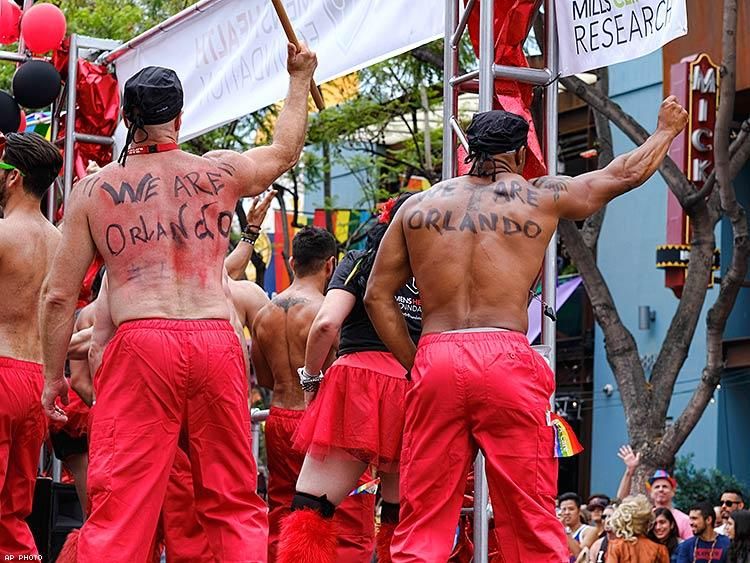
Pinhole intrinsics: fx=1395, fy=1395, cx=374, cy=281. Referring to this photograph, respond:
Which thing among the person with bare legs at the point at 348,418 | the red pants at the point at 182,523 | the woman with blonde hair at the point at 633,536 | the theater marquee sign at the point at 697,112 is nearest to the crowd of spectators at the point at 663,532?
the woman with blonde hair at the point at 633,536

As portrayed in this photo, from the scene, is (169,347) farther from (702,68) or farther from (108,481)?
(702,68)

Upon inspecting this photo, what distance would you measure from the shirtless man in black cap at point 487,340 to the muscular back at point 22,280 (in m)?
1.95

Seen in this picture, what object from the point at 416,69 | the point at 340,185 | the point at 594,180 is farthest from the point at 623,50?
the point at 340,185

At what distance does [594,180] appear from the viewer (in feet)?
19.1

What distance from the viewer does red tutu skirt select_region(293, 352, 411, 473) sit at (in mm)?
6941

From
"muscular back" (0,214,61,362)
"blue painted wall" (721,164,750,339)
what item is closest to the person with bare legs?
"muscular back" (0,214,61,362)

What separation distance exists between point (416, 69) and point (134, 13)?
13.2ft

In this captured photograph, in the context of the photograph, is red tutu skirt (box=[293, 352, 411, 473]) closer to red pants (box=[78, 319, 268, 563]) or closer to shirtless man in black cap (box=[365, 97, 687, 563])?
shirtless man in black cap (box=[365, 97, 687, 563])

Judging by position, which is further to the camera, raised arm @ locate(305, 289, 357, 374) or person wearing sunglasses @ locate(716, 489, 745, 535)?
person wearing sunglasses @ locate(716, 489, 745, 535)

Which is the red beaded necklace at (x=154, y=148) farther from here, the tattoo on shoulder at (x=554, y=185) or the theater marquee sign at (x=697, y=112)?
the theater marquee sign at (x=697, y=112)

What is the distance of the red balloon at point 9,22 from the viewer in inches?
417

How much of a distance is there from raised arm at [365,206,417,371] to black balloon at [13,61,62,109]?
4950mm

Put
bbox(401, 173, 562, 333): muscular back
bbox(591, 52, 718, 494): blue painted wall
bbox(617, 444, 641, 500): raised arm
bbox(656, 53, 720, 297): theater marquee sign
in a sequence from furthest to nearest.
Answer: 1. bbox(591, 52, 718, 494): blue painted wall
2. bbox(656, 53, 720, 297): theater marquee sign
3. bbox(617, 444, 641, 500): raised arm
4. bbox(401, 173, 562, 333): muscular back

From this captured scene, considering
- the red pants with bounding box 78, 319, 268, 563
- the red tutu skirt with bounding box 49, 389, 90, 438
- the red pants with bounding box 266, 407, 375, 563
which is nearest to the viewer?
the red pants with bounding box 78, 319, 268, 563
